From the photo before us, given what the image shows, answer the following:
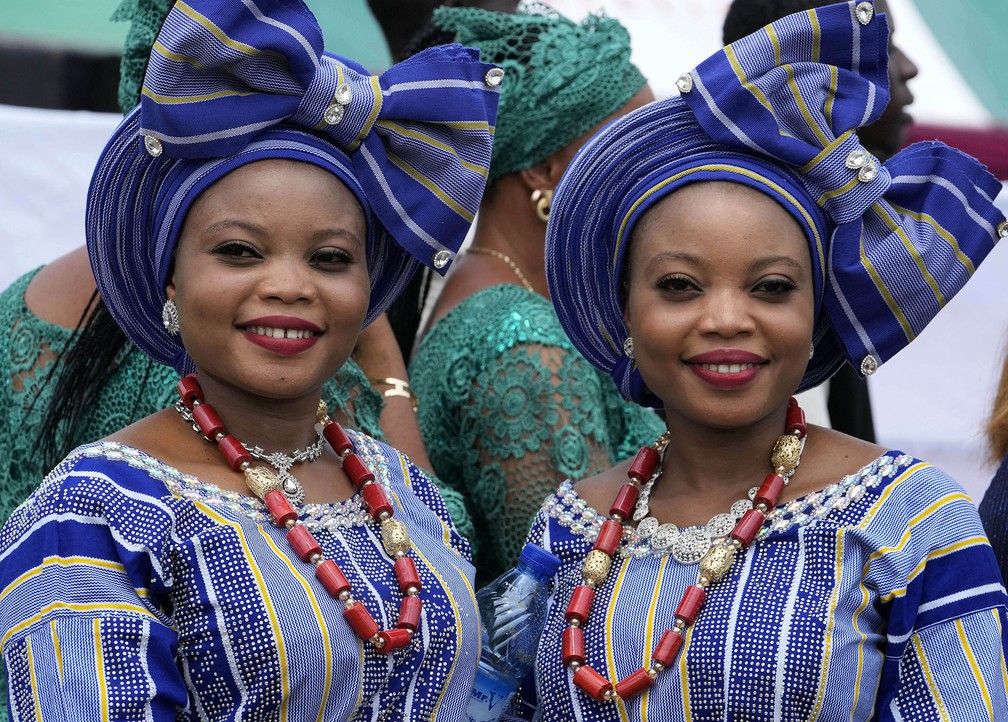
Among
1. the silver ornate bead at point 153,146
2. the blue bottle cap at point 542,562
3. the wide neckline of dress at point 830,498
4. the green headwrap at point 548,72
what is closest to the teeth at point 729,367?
the wide neckline of dress at point 830,498

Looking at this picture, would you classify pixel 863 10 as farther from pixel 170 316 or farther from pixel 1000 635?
pixel 170 316

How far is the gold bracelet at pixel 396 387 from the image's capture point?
3824 millimetres

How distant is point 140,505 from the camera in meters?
2.46

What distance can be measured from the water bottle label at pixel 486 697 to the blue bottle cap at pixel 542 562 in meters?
0.23

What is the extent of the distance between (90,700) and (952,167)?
1926 millimetres

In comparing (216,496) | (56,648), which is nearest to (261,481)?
(216,496)

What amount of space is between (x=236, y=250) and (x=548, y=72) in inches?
66.3

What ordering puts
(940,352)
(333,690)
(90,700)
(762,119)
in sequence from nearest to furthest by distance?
(90,700) < (333,690) < (762,119) < (940,352)

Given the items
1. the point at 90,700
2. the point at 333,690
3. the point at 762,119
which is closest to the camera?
the point at 90,700

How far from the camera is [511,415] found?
3.77m

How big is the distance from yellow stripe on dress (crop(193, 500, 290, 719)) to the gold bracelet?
1.28 meters

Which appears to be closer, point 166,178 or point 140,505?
point 140,505

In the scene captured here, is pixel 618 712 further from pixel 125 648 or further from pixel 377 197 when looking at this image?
pixel 377 197

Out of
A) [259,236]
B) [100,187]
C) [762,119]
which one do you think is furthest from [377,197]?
[762,119]
